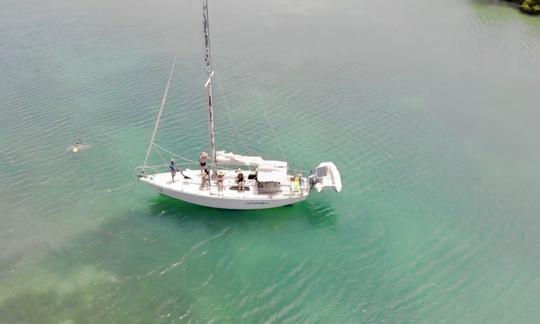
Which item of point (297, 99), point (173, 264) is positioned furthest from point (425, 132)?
point (173, 264)

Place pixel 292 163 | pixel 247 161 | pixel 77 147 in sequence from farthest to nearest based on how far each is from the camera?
pixel 77 147, pixel 292 163, pixel 247 161

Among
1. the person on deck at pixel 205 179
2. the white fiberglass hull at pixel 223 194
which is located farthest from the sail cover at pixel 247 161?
the person on deck at pixel 205 179

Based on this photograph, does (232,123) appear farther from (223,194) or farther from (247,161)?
(223,194)

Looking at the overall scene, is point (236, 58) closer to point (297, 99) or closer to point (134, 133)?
point (297, 99)

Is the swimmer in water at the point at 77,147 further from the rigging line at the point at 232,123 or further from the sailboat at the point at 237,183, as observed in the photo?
the rigging line at the point at 232,123

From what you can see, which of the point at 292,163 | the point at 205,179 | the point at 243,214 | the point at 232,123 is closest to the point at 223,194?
the point at 205,179

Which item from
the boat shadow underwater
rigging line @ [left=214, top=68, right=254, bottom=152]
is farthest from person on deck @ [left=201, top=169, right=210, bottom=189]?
rigging line @ [left=214, top=68, right=254, bottom=152]
